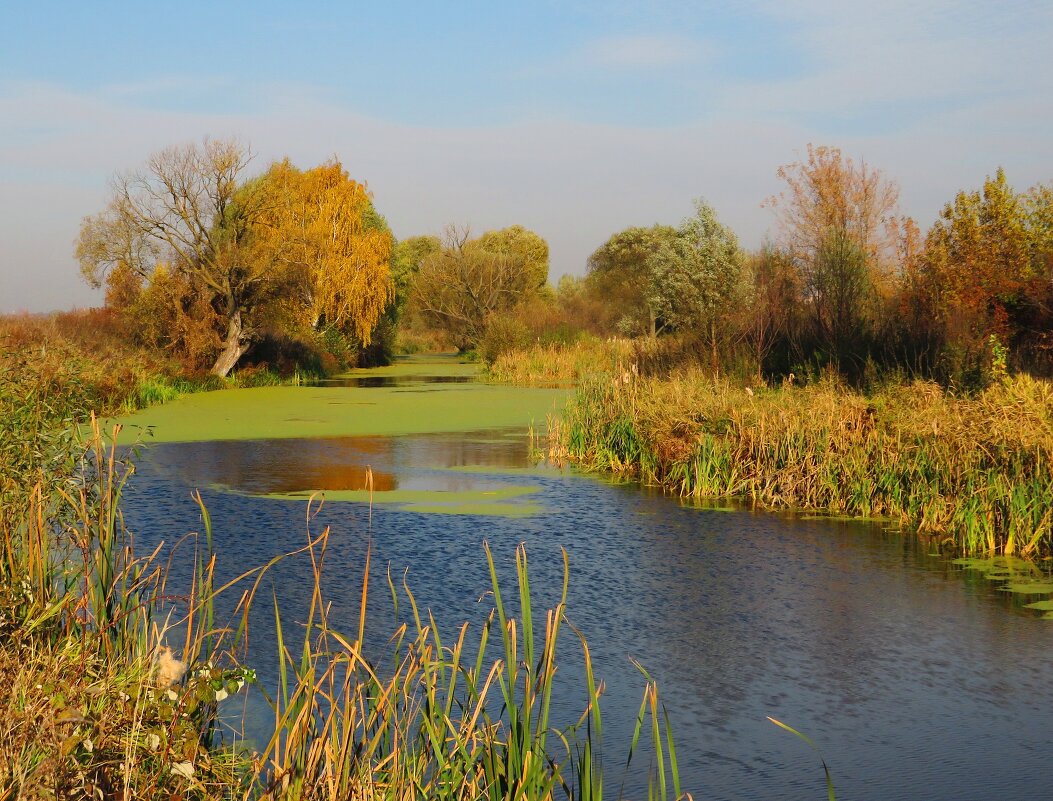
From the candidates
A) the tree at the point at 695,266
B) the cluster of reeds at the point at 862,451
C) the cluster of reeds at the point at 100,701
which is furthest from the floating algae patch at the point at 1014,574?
the tree at the point at 695,266

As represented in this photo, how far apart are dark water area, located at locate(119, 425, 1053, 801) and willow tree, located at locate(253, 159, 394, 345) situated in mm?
23915

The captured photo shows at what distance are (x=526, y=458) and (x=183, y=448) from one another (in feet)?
16.9

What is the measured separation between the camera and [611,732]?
4805 millimetres

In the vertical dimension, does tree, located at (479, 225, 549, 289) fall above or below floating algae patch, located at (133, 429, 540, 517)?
above

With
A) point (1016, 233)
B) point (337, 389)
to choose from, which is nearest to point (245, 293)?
point (337, 389)

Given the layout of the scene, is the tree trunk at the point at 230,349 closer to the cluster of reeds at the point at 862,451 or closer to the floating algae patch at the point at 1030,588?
the cluster of reeds at the point at 862,451

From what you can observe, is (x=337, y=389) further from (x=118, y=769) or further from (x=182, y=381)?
(x=118, y=769)

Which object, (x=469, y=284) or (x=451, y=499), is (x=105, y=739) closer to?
(x=451, y=499)

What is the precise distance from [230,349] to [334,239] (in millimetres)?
8612

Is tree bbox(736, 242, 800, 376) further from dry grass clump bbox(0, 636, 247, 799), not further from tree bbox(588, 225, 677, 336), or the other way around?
tree bbox(588, 225, 677, 336)

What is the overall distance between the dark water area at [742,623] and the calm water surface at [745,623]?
2 centimetres

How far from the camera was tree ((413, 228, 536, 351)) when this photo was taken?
2144 inches

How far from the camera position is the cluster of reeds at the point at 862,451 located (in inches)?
348

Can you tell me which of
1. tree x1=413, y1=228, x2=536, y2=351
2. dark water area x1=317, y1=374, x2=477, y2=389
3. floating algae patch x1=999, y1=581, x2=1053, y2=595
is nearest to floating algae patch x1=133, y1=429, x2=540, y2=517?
floating algae patch x1=999, y1=581, x2=1053, y2=595
